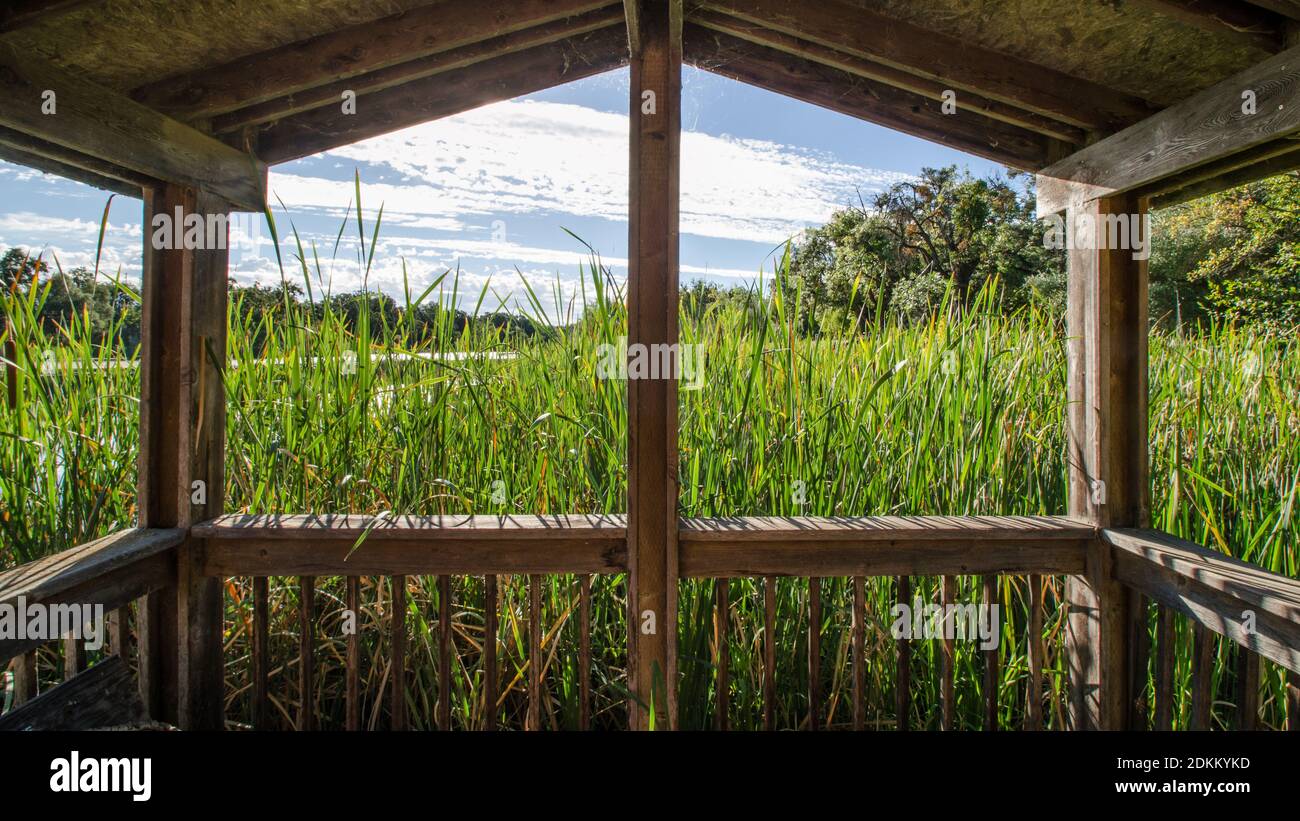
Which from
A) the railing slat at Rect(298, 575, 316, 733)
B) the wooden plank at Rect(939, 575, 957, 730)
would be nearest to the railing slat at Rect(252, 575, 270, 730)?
the railing slat at Rect(298, 575, 316, 733)

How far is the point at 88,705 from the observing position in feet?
4.86

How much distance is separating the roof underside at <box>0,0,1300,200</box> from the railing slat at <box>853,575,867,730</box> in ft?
4.89

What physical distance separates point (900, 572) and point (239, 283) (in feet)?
8.19

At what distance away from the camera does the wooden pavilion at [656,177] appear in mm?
1762

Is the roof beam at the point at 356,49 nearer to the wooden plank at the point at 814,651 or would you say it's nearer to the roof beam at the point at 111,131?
the roof beam at the point at 111,131

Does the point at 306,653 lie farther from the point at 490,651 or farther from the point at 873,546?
the point at 873,546

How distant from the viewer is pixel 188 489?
2008mm

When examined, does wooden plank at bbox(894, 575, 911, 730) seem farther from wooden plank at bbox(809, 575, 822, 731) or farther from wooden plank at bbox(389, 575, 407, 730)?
wooden plank at bbox(389, 575, 407, 730)

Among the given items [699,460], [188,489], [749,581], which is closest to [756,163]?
[699,460]

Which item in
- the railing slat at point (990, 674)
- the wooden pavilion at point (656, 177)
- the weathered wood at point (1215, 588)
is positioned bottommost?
the railing slat at point (990, 674)

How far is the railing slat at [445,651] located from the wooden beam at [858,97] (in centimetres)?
177

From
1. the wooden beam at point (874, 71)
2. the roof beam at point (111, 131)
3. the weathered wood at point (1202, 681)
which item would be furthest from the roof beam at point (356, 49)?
the weathered wood at point (1202, 681)
